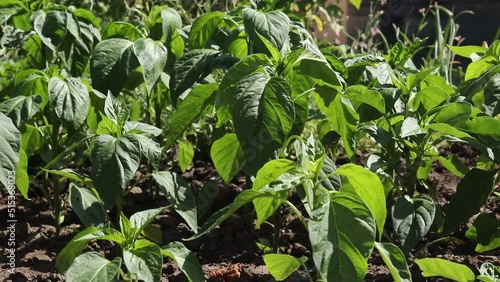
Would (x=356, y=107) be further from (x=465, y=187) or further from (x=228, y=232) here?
(x=228, y=232)

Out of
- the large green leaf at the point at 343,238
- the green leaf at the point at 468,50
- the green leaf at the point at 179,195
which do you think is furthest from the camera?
the green leaf at the point at 468,50

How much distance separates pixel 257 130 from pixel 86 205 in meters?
0.65

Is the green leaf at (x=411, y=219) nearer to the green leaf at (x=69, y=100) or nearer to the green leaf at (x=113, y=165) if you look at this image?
the green leaf at (x=113, y=165)

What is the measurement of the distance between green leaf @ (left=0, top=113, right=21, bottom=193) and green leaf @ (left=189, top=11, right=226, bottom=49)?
720 mm

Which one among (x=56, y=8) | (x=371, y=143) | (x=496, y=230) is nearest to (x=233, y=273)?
(x=496, y=230)

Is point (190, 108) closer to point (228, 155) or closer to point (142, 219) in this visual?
point (228, 155)

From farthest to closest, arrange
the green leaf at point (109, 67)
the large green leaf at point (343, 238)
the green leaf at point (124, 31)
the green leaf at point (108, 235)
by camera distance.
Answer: the green leaf at point (124, 31) < the green leaf at point (109, 67) < the green leaf at point (108, 235) < the large green leaf at point (343, 238)

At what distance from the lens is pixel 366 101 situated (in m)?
2.61

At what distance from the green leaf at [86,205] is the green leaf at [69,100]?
8.1 inches

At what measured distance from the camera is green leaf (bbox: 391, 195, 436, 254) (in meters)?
2.46

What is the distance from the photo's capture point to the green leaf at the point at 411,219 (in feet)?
8.07

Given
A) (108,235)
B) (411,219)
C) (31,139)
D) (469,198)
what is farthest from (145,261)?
(469,198)

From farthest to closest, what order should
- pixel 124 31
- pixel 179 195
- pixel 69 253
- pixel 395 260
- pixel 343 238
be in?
pixel 124 31
pixel 179 195
pixel 69 253
pixel 395 260
pixel 343 238

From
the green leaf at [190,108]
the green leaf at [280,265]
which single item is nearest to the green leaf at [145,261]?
the green leaf at [280,265]
